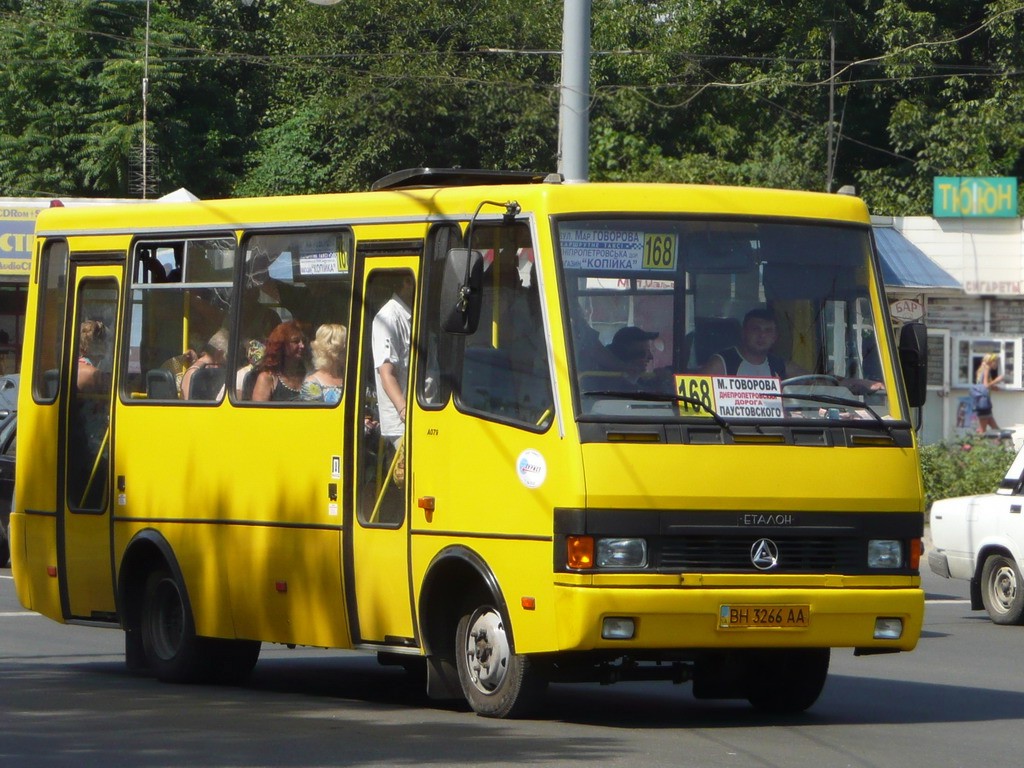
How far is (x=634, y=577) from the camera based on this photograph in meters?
8.82

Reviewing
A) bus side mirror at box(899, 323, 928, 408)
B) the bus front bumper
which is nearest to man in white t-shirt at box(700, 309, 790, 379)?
bus side mirror at box(899, 323, 928, 408)

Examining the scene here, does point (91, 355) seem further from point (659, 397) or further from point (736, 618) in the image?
point (736, 618)

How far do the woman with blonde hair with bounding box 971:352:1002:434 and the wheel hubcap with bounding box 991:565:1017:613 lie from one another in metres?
18.6

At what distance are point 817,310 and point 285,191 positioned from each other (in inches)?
1632

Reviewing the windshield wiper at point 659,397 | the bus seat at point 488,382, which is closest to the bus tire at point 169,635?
the bus seat at point 488,382

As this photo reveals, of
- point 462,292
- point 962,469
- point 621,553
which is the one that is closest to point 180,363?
point 462,292

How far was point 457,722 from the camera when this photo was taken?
9.47 m

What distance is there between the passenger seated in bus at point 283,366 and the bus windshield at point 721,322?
7.17 feet


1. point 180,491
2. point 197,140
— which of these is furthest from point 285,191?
point 180,491

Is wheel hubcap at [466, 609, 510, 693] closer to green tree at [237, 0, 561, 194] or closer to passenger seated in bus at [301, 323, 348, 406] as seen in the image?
passenger seated in bus at [301, 323, 348, 406]

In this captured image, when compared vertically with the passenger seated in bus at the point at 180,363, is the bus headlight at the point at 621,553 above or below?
below

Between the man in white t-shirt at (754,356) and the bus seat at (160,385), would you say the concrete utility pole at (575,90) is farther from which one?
the man in white t-shirt at (754,356)

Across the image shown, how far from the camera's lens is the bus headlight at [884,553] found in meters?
9.26

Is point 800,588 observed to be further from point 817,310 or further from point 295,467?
point 295,467
